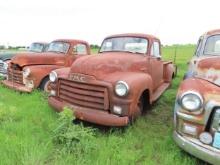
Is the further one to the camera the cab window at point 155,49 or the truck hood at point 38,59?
the truck hood at point 38,59

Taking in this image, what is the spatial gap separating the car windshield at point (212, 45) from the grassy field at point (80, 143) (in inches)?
61.2

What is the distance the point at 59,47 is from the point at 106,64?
4.32 meters

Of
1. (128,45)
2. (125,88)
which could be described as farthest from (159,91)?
(125,88)

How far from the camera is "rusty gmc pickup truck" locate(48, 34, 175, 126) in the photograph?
504 cm

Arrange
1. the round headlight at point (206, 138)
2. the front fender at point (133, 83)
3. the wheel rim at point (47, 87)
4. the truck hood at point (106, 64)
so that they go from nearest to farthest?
the round headlight at point (206, 138) → the front fender at point (133, 83) → the truck hood at point (106, 64) → the wheel rim at point (47, 87)

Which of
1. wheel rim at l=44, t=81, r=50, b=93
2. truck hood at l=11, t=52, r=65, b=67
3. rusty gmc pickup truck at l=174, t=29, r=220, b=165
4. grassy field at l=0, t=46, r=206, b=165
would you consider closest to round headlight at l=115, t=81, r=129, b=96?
grassy field at l=0, t=46, r=206, b=165

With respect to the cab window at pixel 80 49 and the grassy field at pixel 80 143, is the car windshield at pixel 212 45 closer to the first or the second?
the grassy field at pixel 80 143

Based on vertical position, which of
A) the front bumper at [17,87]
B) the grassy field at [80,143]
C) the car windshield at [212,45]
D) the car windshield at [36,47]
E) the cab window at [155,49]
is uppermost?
the car windshield at [212,45]

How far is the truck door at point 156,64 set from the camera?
22.8ft

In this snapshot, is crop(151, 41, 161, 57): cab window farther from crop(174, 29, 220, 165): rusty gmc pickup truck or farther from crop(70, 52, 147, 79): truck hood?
crop(174, 29, 220, 165): rusty gmc pickup truck

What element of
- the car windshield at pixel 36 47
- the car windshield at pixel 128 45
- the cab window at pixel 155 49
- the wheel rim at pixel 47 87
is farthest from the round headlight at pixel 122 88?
the car windshield at pixel 36 47

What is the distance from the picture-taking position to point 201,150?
11.9ft

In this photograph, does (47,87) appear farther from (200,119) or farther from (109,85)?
(200,119)

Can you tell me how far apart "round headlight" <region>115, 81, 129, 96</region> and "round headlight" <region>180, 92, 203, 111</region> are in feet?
4.11
